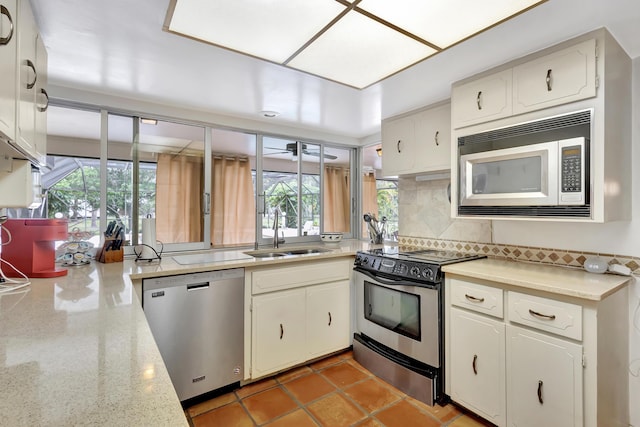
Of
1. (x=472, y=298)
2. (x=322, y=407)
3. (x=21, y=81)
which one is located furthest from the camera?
(x=322, y=407)

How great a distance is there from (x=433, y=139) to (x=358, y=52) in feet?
3.98

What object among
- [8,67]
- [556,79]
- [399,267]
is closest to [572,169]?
[556,79]

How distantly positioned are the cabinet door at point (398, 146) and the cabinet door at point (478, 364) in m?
1.30

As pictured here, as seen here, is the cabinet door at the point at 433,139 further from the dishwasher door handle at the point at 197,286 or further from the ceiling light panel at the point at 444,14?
the dishwasher door handle at the point at 197,286

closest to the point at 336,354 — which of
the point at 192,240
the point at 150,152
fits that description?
the point at 192,240

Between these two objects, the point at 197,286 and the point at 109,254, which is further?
the point at 109,254

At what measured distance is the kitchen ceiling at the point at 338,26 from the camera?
118 centimetres

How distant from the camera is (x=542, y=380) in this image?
1.57 metres

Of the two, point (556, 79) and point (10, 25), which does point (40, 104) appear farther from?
point (556, 79)

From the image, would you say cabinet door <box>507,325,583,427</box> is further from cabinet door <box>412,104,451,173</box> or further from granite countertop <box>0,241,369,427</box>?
granite countertop <box>0,241,369,427</box>

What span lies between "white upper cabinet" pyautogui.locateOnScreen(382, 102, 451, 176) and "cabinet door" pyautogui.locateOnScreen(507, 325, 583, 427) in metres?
1.32

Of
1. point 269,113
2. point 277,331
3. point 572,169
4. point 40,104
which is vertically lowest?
point 277,331

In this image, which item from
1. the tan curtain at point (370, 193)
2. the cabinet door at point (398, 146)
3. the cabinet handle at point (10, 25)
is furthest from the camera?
the tan curtain at point (370, 193)

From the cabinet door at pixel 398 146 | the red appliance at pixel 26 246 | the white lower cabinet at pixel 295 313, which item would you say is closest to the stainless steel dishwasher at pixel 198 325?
the white lower cabinet at pixel 295 313
